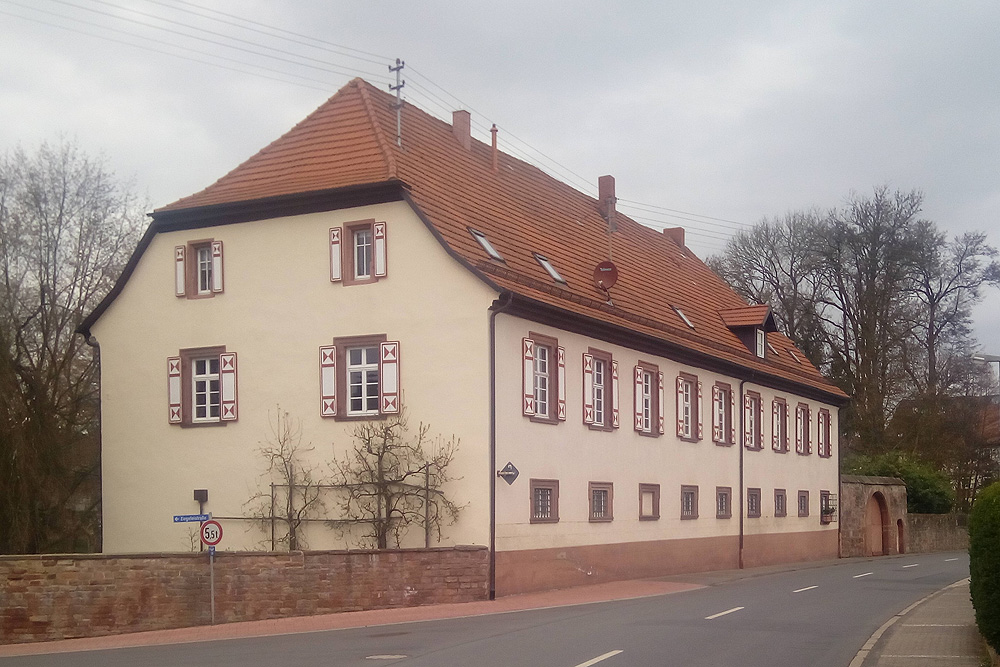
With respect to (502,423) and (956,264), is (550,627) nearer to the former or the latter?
(502,423)

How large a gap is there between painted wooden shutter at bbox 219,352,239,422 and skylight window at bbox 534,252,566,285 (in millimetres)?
6931

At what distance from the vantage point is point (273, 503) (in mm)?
24109

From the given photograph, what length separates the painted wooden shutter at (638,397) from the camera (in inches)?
1128

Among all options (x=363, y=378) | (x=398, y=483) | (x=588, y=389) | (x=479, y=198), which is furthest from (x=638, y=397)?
(x=398, y=483)

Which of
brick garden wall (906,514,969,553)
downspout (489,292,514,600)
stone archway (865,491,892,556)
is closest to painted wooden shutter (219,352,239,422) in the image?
downspout (489,292,514,600)

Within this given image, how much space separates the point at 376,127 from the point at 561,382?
21.8ft

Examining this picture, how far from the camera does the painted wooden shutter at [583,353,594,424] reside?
26047 mm

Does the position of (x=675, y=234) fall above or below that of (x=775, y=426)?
above

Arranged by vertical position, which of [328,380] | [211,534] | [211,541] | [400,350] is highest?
[400,350]

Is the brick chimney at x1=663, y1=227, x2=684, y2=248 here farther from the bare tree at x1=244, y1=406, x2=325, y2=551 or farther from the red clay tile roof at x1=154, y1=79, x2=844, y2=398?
the bare tree at x1=244, y1=406, x2=325, y2=551

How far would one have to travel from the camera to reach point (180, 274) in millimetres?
25984

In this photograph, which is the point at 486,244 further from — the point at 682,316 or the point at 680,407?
the point at 682,316

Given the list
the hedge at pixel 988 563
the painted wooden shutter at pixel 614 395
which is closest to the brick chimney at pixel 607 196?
the painted wooden shutter at pixel 614 395

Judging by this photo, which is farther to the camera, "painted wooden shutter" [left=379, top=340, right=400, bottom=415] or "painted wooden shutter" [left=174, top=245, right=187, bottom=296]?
"painted wooden shutter" [left=174, top=245, right=187, bottom=296]
